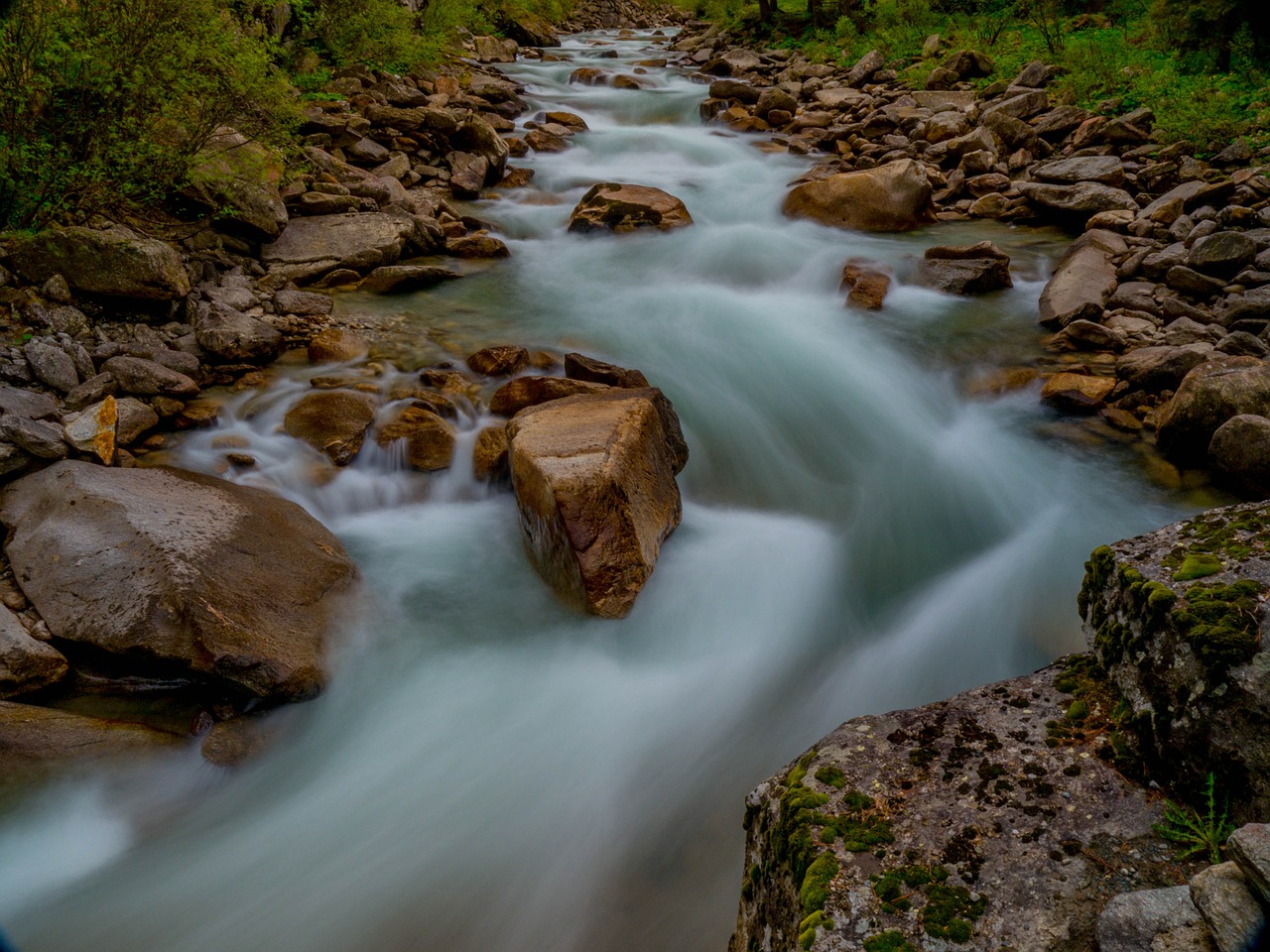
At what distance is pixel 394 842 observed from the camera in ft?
11.4

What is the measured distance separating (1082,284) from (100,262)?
895 centimetres

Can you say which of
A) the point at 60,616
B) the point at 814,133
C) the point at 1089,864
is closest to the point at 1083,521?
the point at 1089,864

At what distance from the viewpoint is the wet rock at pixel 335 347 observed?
6.62 meters

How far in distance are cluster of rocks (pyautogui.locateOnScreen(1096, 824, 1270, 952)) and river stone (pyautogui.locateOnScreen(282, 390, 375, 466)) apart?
205 inches

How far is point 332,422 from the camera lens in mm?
5684

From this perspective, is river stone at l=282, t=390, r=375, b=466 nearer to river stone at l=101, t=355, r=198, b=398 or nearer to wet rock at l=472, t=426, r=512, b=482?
river stone at l=101, t=355, r=198, b=398

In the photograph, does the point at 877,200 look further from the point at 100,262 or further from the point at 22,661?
the point at 22,661

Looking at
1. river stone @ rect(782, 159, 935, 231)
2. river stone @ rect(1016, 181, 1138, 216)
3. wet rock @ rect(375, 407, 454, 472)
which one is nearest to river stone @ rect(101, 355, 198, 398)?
wet rock @ rect(375, 407, 454, 472)

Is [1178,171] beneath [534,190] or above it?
above

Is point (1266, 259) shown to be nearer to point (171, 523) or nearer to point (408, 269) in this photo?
point (408, 269)

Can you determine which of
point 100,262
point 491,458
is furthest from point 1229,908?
point 100,262

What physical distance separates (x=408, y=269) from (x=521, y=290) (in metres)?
1.29

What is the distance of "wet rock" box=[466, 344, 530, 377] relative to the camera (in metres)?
6.70

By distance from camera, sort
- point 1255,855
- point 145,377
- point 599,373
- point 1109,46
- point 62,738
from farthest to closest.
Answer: point 1109,46
point 599,373
point 145,377
point 62,738
point 1255,855
